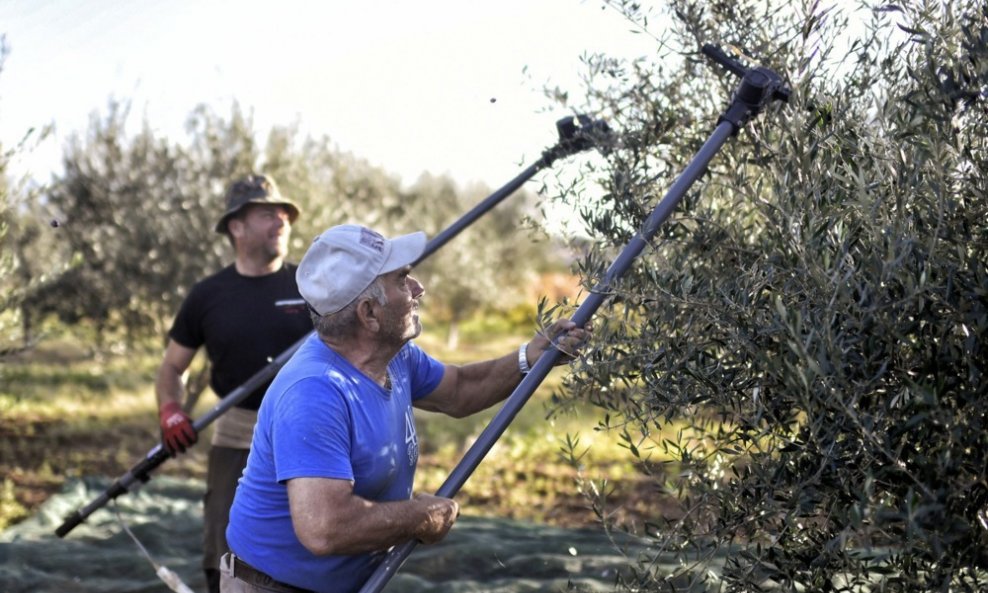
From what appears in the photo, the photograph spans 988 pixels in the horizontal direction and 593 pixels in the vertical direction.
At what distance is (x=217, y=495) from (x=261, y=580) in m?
2.51

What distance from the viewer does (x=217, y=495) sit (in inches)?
231

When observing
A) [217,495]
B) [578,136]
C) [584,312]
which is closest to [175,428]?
[217,495]

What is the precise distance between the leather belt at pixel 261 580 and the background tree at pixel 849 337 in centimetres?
110

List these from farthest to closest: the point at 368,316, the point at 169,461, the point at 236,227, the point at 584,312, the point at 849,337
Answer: the point at 169,461 < the point at 236,227 < the point at 584,312 < the point at 368,316 < the point at 849,337

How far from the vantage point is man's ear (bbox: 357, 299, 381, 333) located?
3424 millimetres

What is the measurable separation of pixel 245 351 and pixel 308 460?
305 centimetres

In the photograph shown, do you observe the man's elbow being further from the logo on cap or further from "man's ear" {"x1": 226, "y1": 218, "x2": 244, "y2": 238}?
"man's ear" {"x1": 226, "y1": 218, "x2": 244, "y2": 238}

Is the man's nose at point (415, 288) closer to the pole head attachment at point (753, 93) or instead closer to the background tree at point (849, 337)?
the background tree at point (849, 337)

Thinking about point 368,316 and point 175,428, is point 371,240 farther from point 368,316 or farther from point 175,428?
point 175,428

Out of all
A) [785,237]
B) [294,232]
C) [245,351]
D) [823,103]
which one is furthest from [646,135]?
[294,232]

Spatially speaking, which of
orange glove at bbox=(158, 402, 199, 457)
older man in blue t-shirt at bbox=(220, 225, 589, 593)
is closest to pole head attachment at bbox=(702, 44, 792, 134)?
older man in blue t-shirt at bbox=(220, 225, 589, 593)

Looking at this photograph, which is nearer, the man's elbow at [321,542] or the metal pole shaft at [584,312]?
the man's elbow at [321,542]

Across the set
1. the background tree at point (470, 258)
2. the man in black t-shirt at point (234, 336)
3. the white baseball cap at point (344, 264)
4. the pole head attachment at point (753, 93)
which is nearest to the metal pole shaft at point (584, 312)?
the pole head attachment at point (753, 93)

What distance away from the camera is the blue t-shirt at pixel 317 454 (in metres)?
3.10
